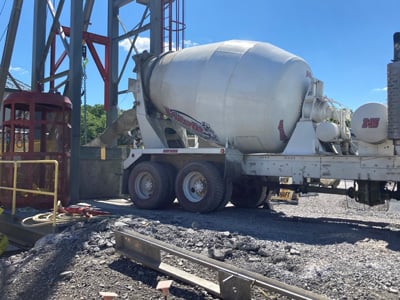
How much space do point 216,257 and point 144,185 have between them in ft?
18.8

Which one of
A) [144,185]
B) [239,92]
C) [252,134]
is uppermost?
[239,92]

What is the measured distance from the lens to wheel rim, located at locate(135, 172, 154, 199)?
34.8ft

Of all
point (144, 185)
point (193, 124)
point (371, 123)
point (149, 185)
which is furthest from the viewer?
point (144, 185)

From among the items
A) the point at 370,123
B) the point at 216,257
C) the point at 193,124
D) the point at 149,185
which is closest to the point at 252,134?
the point at 193,124

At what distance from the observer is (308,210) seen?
11773 mm

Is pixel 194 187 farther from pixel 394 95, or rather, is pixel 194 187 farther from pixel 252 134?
pixel 394 95

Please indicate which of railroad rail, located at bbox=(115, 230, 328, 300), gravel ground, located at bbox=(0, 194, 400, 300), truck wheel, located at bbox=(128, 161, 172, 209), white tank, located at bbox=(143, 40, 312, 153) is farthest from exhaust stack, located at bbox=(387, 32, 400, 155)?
truck wheel, located at bbox=(128, 161, 172, 209)

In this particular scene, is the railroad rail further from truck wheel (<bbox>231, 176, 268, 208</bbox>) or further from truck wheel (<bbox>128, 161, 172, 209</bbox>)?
truck wheel (<bbox>231, 176, 268, 208</bbox>)

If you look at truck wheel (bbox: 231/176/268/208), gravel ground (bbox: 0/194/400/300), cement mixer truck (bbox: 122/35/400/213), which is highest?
cement mixer truck (bbox: 122/35/400/213)

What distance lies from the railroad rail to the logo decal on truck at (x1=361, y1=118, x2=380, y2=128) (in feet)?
Result: 14.7

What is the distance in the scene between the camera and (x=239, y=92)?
9.45 metres

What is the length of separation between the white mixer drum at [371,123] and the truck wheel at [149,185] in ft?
14.8

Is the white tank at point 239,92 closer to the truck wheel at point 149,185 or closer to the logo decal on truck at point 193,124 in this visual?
the logo decal on truck at point 193,124

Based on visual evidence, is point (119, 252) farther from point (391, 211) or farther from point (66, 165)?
Answer: point (391, 211)
